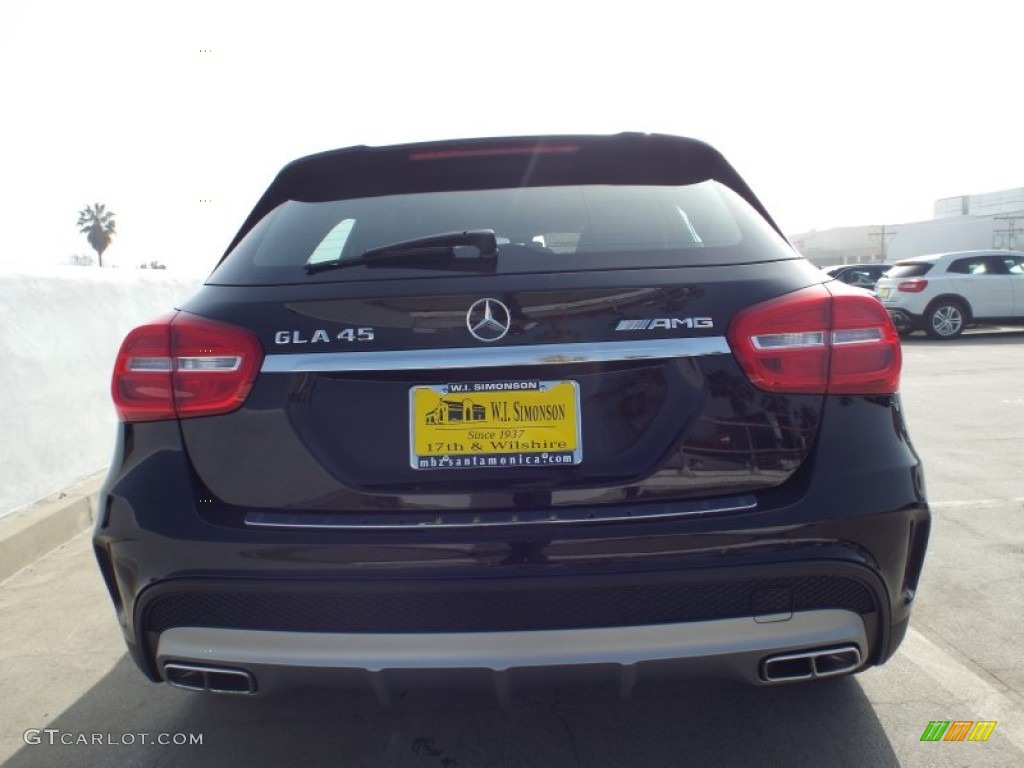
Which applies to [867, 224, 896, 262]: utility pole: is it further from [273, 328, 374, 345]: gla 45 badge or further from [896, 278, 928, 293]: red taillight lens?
[273, 328, 374, 345]: gla 45 badge

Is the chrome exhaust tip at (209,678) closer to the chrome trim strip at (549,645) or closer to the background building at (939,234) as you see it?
the chrome trim strip at (549,645)

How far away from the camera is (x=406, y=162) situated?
2.39 meters

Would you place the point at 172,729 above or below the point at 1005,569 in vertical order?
above

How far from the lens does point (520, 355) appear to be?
6.18ft

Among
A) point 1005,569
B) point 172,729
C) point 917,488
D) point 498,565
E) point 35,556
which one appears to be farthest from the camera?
point 35,556

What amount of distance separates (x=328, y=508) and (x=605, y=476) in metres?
0.64

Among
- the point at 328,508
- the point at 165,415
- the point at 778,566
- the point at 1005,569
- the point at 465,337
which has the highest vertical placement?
the point at 465,337

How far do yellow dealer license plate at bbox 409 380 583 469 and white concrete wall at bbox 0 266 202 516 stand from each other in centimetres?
361

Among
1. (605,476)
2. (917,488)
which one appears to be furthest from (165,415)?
(917,488)

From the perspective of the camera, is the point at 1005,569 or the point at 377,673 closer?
the point at 377,673

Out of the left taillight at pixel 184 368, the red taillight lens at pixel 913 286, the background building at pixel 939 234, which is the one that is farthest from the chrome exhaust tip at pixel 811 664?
the background building at pixel 939 234

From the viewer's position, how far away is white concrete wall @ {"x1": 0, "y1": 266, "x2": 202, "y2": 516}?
14.9ft

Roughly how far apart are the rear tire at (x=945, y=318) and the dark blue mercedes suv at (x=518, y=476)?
16050mm

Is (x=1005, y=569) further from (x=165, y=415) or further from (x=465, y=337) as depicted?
(x=165, y=415)
